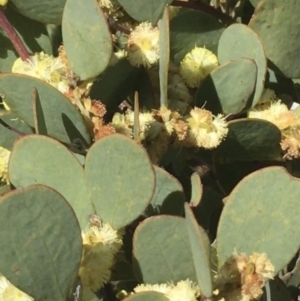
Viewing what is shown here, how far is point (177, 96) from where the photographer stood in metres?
1.19

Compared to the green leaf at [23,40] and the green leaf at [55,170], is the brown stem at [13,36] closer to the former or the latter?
the green leaf at [23,40]

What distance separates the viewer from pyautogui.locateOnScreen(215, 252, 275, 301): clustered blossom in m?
0.94

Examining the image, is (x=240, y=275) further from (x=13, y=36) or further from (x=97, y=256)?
(x=13, y=36)

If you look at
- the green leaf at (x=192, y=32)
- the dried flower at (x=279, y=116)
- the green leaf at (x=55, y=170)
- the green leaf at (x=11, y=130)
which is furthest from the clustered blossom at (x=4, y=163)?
the dried flower at (x=279, y=116)

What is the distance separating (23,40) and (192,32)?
1.02 ft

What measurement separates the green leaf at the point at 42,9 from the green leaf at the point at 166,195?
1.13ft

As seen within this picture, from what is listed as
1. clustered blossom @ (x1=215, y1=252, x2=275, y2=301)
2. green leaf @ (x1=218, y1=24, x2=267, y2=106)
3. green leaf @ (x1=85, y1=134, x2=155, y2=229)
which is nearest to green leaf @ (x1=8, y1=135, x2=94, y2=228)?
green leaf @ (x1=85, y1=134, x2=155, y2=229)

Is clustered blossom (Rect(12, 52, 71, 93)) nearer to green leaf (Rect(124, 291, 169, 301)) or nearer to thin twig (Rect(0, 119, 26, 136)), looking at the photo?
thin twig (Rect(0, 119, 26, 136))

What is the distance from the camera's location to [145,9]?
118 centimetres

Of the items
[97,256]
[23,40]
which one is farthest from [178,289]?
[23,40]

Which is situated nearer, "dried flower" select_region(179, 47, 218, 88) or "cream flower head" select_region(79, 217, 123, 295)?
"cream flower head" select_region(79, 217, 123, 295)

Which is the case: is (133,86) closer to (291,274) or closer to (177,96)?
(177,96)

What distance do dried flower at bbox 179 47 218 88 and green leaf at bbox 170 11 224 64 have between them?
0.02 m

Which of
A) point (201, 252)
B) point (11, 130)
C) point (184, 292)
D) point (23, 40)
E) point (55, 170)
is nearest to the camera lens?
point (201, 252)
